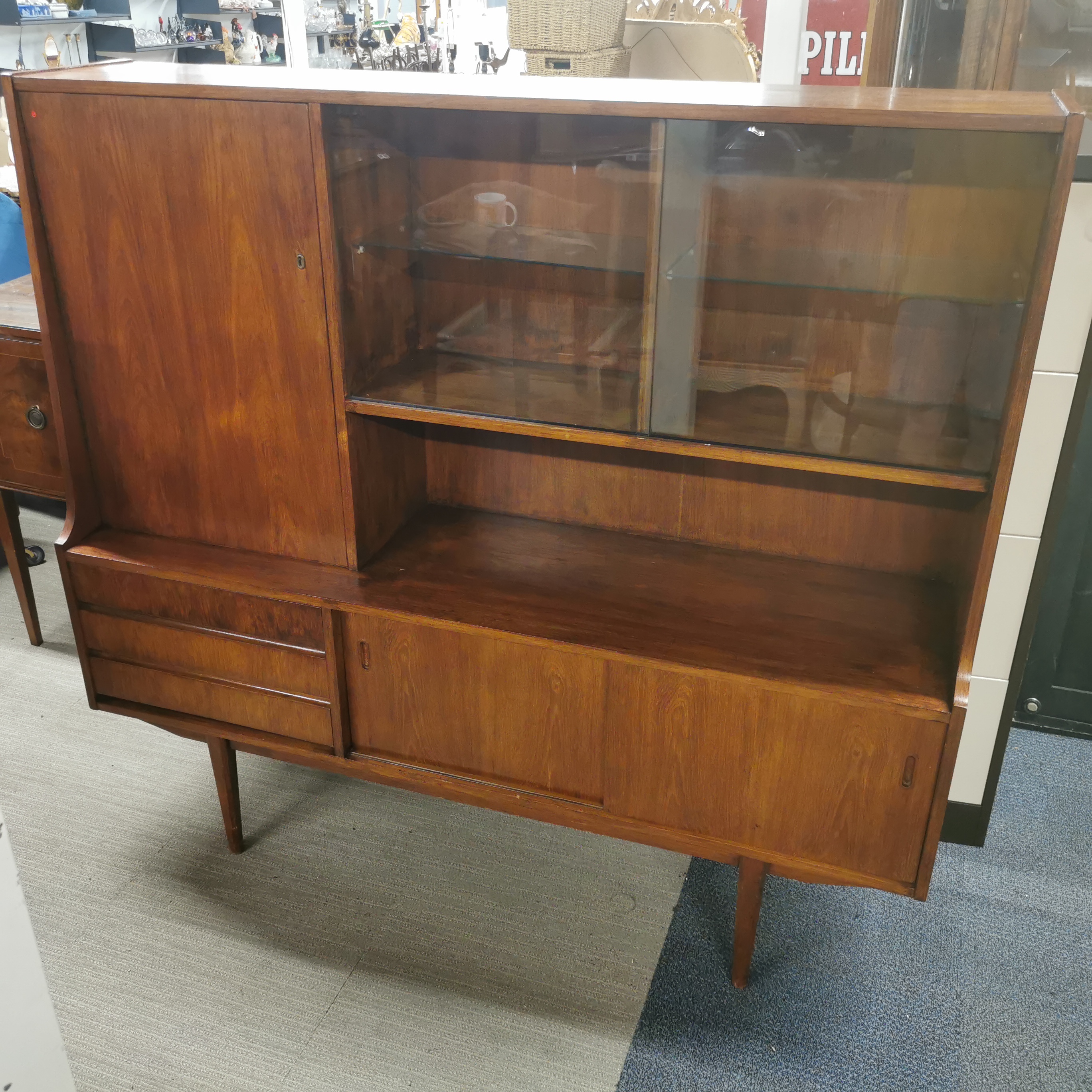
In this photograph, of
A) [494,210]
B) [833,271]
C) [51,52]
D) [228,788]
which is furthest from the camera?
[51,52]

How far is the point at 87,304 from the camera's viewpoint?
170cm

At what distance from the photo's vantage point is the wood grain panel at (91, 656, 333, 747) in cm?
185

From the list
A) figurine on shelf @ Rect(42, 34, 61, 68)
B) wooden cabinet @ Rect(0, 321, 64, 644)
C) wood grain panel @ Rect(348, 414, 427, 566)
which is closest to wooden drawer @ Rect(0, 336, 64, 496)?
wooden cabinet @ Rect(0, 321, 64, 644)

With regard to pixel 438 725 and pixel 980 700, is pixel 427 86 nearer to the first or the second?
pixel 438 725

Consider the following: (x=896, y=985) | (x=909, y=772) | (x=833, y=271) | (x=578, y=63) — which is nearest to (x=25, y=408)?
(x=578, y=63)

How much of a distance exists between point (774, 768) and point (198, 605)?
1.01 metres

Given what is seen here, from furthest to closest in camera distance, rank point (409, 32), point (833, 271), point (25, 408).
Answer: point (409, 32) < point (25, 408) < point (833, 271)

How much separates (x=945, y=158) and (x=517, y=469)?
2.99 ft

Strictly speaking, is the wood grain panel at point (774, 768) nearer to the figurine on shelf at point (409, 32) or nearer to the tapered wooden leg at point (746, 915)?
the tapered wooden leg at point (746, 915)

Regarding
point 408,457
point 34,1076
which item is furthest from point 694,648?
point 34,1076

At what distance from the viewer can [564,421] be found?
156cm

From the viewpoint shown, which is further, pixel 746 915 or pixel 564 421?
pixel 746 915

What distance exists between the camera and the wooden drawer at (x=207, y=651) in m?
1.79

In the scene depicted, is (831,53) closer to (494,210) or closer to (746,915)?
(494,210)
